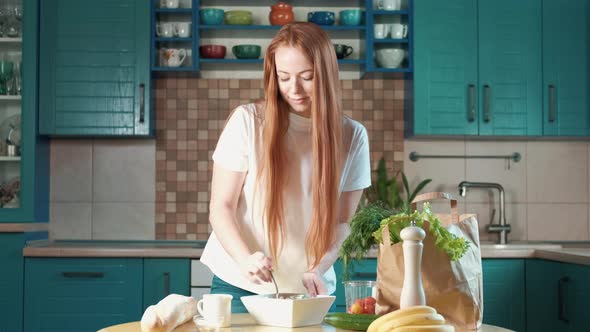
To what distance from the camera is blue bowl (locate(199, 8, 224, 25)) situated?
404 cm

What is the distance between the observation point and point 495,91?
4031 mm

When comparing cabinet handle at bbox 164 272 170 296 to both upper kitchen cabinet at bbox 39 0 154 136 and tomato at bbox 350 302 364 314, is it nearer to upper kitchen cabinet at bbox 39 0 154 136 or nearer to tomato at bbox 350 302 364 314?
upper kitchen cabinet at bbox 39 0 154 136

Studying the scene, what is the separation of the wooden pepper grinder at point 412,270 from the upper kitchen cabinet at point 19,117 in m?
2.71

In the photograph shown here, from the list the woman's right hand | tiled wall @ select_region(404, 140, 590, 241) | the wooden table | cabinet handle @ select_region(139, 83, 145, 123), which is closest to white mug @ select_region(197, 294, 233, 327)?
the wooden table

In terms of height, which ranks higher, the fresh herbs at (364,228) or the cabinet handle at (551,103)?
the cabinet handle at (551,103)

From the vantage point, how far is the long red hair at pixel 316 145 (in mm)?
1922

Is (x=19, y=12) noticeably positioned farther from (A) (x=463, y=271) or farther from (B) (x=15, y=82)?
(A) (x=463, y=271)

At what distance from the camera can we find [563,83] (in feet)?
13.3

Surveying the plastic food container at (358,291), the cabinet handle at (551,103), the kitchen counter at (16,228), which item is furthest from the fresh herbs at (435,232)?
the cabinet handle at (551,103)

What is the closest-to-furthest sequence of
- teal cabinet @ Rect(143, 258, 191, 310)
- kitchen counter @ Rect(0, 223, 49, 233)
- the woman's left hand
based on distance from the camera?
the woman's left hand, teal cabinet @ Rect(143, 258, 191, 310), kitchen counter @ Rect(0, 223, 49, 233)

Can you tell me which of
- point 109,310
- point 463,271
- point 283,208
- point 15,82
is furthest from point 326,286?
point 15,82

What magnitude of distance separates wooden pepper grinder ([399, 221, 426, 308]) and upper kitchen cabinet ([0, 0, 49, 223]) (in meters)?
2.71

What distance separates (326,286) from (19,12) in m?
2.69

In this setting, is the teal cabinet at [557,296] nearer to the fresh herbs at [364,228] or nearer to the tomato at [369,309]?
the fresh herbs at [364,228]
